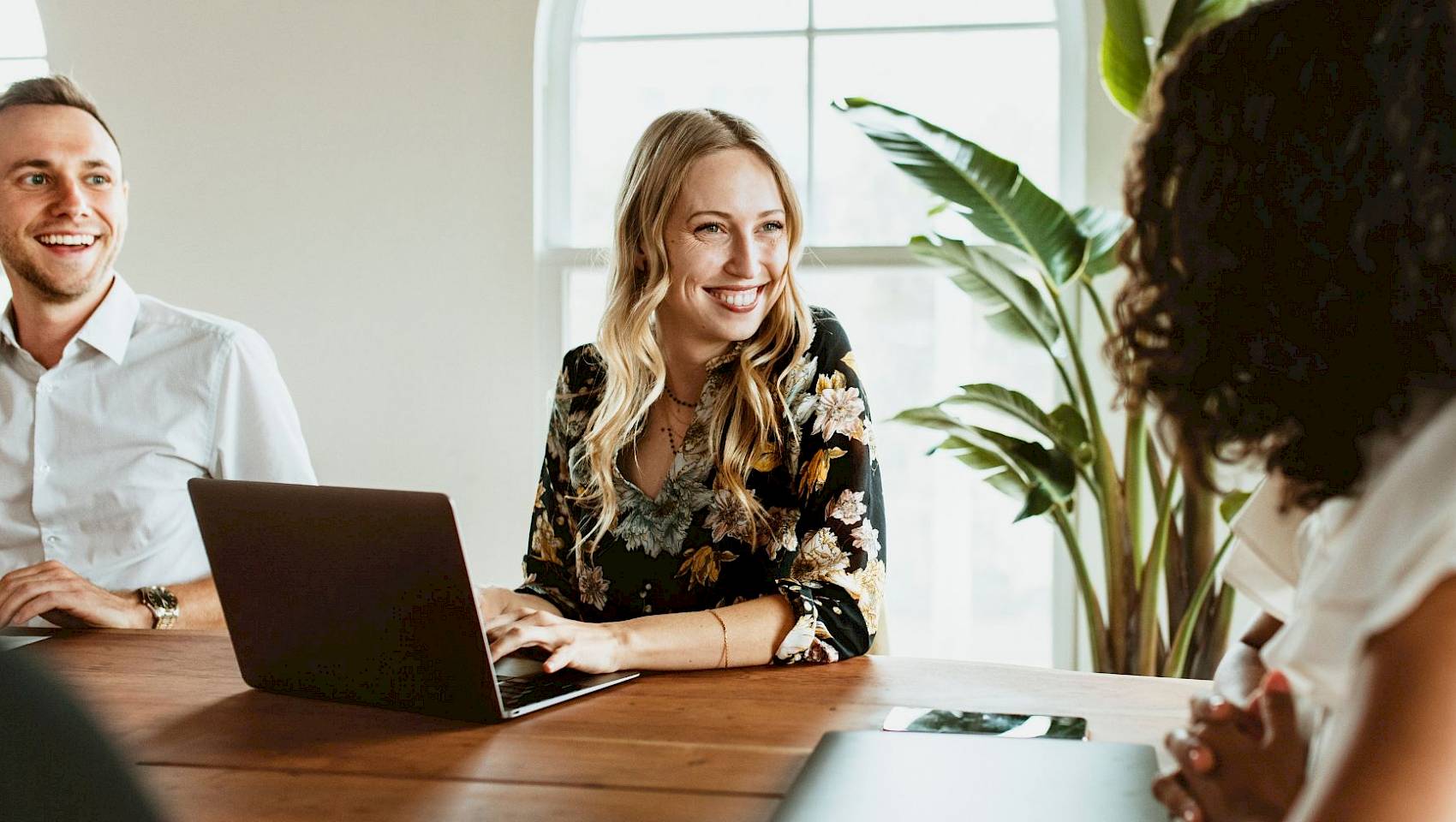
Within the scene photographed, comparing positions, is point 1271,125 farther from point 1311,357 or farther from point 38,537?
point 38,537

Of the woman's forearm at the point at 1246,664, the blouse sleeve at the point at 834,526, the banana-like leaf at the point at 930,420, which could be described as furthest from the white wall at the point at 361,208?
the woman's forearm at the point at 1246,664

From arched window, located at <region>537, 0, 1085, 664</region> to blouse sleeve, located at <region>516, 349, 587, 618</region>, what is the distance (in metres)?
1.59

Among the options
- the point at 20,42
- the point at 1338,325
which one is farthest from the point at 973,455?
the point at 20,42

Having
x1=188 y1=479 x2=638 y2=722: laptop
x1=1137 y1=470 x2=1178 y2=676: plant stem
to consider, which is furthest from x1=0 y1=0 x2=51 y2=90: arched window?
x1=1137 y1=470 x2=1178 y2=676: plant stem

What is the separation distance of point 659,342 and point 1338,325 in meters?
1.44

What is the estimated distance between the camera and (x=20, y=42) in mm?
4059

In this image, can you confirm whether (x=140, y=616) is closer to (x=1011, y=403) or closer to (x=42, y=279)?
(x=42, y=279)

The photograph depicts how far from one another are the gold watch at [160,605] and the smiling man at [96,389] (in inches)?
12.4

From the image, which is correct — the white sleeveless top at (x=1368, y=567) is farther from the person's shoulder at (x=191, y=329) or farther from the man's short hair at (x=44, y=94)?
the man's short hair at (x=44, y=94)

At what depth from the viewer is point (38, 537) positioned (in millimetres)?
2254

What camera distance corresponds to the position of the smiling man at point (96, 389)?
7.43 feet

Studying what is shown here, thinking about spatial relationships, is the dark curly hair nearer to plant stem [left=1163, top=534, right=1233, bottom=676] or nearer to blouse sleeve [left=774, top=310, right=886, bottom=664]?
blouse sleeve [left=774, top=310, right=886, bottom=664]

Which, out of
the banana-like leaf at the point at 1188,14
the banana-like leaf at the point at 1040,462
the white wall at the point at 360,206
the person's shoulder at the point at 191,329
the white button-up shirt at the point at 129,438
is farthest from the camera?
the white wall at the point at 360,206

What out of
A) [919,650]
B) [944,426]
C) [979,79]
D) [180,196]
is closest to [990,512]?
[919,650]
